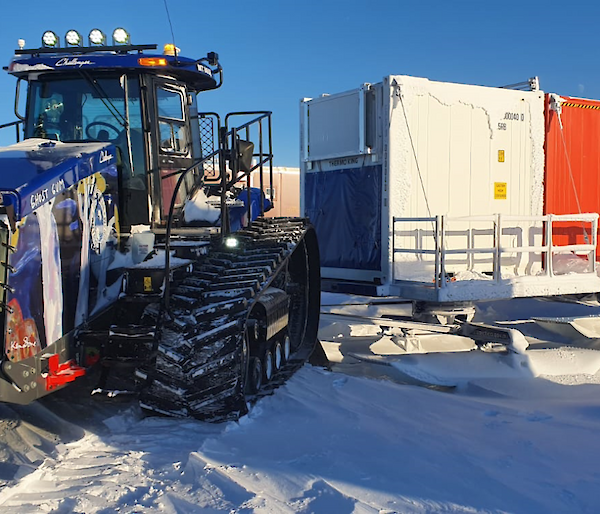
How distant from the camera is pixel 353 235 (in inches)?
338

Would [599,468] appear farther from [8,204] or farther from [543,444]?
[8,204]

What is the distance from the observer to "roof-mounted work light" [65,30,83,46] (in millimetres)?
5551

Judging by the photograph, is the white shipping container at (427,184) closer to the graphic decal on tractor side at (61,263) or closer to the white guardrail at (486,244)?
the white guardrail at (486,244)

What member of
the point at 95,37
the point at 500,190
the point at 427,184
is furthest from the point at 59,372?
the point at 500,190

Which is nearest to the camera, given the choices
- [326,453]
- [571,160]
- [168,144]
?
[326,453]

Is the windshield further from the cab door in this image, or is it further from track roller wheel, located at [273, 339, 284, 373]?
A: track roller wheel, located at [273, 339, 284, 373]

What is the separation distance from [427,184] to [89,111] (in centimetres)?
440

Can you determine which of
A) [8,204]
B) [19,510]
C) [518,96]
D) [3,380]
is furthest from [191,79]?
[518,96]

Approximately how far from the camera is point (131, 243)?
4.98 metres

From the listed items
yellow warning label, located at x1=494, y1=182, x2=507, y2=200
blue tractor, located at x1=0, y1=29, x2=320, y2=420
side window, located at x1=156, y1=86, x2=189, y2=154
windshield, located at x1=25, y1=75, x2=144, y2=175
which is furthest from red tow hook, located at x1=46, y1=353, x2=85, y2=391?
yellow warning label, located at x1=494, y1=182, x2=507, y2=200

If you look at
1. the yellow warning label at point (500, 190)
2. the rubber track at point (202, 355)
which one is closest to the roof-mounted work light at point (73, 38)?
the rubber track at point (202, 355)

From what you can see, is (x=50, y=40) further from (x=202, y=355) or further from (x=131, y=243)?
(x=202, y=355)

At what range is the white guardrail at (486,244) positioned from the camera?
7574mm

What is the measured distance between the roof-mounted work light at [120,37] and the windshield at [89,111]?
0.50 metres
